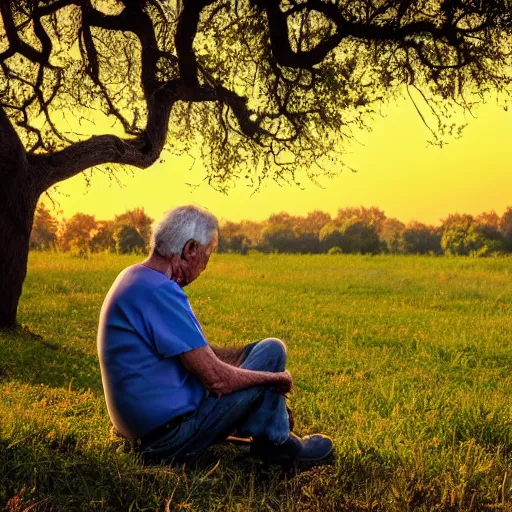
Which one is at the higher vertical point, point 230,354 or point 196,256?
point 196,256

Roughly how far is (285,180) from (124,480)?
40.9 ft

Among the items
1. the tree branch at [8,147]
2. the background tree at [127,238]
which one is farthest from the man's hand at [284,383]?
the background tree at [127,238]

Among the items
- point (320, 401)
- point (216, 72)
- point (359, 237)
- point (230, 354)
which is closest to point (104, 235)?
point (359, 237)

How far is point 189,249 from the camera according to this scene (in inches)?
190

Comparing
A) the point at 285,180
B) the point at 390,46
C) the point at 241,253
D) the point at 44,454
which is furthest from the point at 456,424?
the point at 241,253

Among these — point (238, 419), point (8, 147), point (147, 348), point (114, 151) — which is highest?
point (114, 151)

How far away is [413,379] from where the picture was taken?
10523mm

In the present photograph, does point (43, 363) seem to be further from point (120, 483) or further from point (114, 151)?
point (120, 483)

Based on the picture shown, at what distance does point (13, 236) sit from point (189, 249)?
8968mm

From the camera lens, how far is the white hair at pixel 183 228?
4.75m

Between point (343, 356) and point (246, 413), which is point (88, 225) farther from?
point (246, 413)

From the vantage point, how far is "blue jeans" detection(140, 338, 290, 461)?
5059 mm

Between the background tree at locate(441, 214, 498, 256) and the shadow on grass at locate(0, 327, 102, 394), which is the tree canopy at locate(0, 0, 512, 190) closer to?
the shadow on grass at locate(0, 327, 102, 394)

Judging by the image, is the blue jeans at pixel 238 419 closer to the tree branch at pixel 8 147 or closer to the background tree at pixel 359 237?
the tree branch at pixel 8 147
